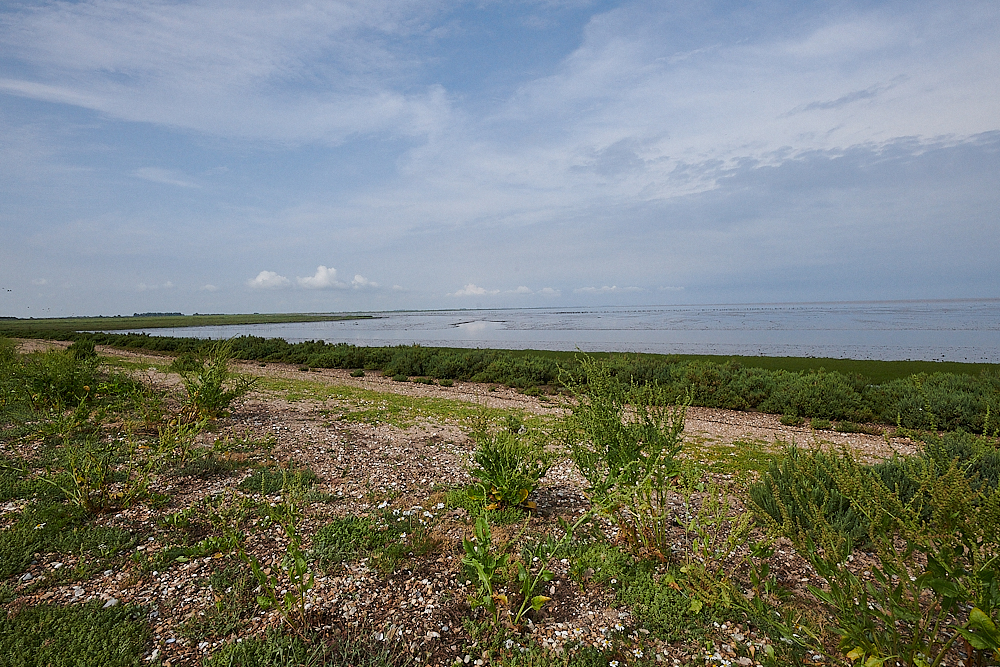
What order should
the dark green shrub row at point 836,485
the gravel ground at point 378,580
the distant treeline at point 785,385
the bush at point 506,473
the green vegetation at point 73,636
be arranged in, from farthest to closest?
the distant treeline at point 785,385 → the bush at point 506,473 → the dark green shrub row at point 836,485 → the gravel ground at point 378,580 → the green vegetation at point 73,636

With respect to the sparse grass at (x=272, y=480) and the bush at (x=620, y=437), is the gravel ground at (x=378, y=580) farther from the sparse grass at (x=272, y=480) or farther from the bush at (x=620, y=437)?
the bush at (x=620, y=437)

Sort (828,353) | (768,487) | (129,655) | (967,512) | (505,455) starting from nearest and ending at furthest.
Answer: (967,512) → (129,655) → (768,487) → (505,455) → (828,353)

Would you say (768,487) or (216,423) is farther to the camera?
(216,423)

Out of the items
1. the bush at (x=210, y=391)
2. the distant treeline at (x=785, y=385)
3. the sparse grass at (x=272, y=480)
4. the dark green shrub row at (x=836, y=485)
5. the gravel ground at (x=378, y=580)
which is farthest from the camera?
the distant treeline at (x=785, y=385)

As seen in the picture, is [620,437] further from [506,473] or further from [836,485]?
[836,485]

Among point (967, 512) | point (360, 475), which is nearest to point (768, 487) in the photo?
point (967, 512)

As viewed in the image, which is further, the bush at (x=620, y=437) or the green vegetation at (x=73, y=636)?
the bush at (x=620, y=437)

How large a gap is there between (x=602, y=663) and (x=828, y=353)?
1106 inches

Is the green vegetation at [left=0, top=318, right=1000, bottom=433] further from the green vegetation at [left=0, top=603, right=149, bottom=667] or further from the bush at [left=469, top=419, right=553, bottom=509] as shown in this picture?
the green vegetation at [left=0, top=603, right=149, bottom=667]

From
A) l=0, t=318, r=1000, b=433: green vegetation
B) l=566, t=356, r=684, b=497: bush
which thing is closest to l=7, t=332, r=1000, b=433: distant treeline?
l=0, t=318, r=1000, b=433: green vegetation

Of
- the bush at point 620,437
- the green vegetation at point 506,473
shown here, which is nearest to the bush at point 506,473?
the green vegetation at point 506,473

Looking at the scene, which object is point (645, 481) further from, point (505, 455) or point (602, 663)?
point (505, 455)

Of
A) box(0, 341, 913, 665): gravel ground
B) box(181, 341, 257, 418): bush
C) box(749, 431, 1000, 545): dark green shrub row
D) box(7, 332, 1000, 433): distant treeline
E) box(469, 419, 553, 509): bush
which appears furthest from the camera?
box(7, 332, 1000, 433): distant treeline

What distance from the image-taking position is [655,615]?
334 centimetres
